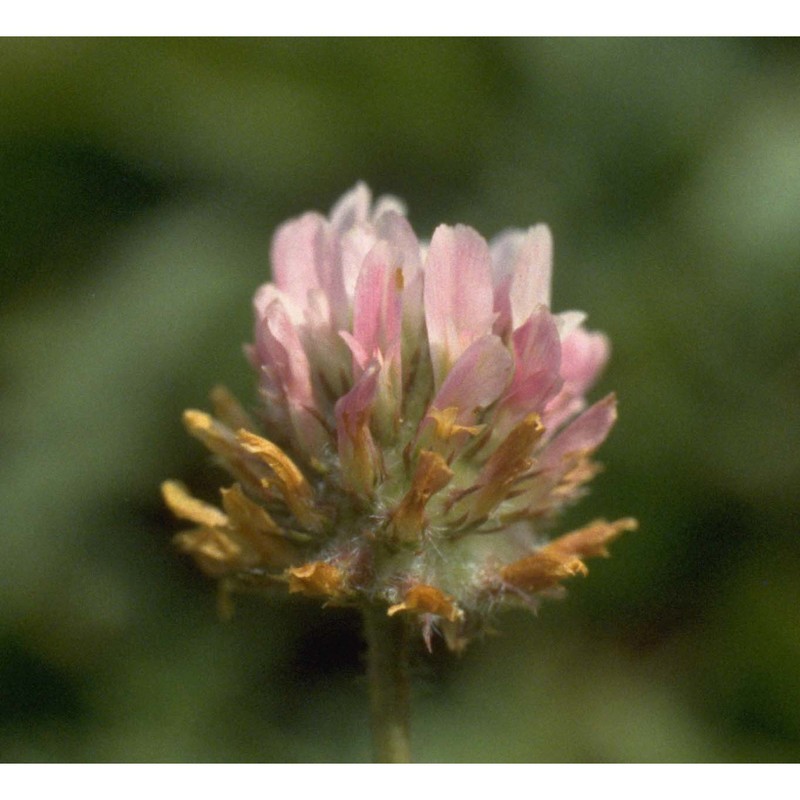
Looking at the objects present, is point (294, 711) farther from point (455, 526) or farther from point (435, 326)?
point (435, 326)

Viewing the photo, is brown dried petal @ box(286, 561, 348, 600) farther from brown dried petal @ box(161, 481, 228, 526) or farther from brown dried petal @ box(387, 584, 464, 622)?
brown dried petal @ box(161, 481, 228, 526)

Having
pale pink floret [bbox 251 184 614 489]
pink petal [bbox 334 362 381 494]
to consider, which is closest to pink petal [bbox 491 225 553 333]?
pale pink floret [bbox 251 184 614 489]

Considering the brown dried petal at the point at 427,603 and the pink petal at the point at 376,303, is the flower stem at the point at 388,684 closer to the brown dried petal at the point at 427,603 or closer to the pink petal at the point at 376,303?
the brown dried petal at the point at 427,603

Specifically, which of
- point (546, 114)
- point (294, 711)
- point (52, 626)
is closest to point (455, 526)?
point (294, 711)

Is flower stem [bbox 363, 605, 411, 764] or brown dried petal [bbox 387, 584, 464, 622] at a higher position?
brown dried petal [bbox 387, 584, 464, 622]

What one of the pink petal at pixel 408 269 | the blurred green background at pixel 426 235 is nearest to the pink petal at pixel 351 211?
the pink petal at pixel 408 269

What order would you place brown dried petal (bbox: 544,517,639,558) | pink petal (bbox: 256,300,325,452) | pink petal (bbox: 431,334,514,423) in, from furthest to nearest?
brown dried petal (bbox: 544,517,639,558) < pink petal (bbox: 256,300,325,452) < pink petal (bbox: 431,334,514,423)

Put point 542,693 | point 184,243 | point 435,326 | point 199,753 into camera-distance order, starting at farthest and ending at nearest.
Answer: point 184,243 < point 542,693 < point 199,753 < point 435,326
